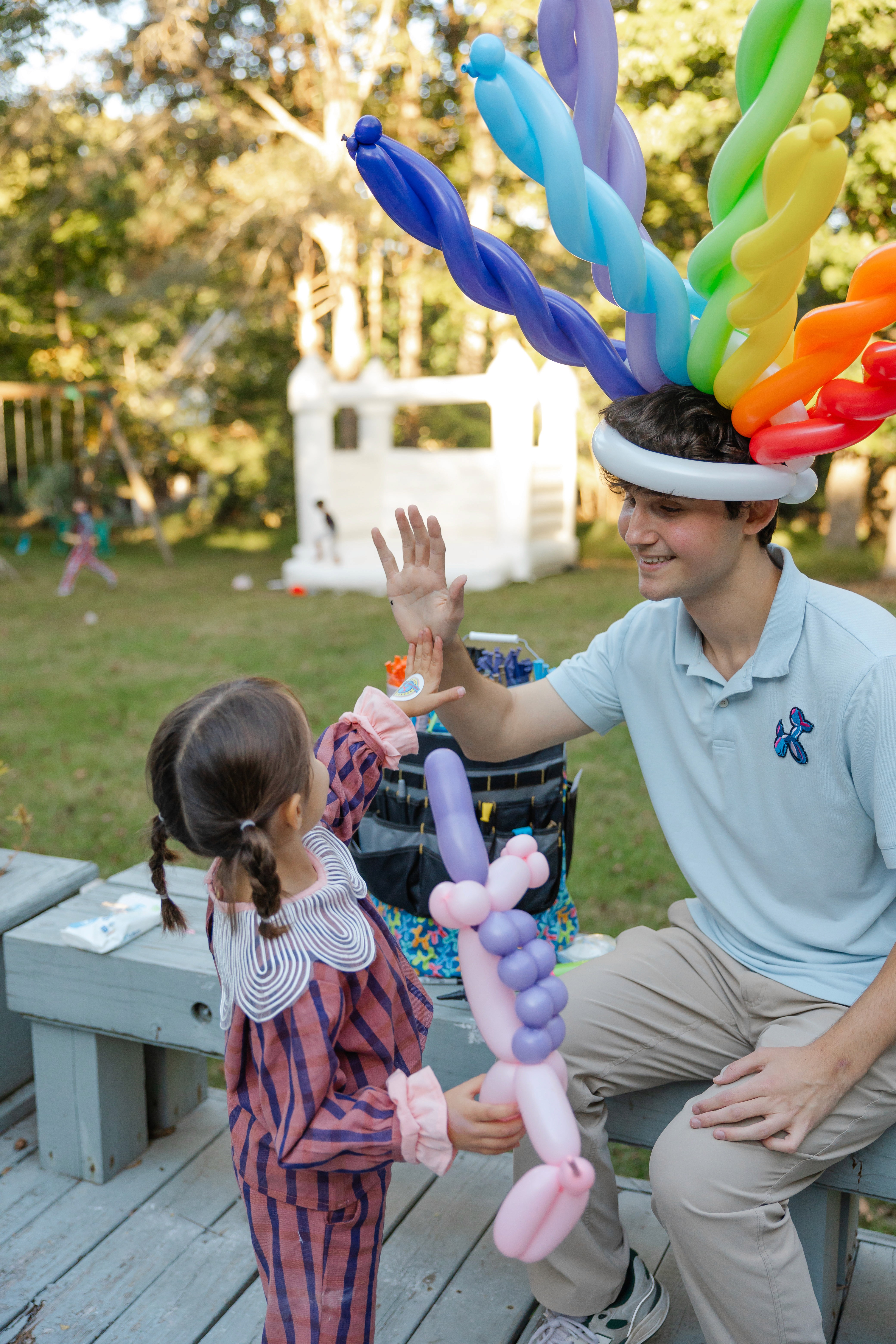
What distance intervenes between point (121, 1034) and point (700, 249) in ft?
6.07

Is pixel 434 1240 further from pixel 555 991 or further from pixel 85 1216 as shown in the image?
pixel 555 991

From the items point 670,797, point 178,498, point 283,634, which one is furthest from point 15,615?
point 178,498

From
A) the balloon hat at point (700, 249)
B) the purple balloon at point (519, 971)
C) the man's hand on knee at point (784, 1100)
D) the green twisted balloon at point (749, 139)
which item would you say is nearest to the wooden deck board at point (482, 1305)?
the man's hand on knee at point (784, 1100)

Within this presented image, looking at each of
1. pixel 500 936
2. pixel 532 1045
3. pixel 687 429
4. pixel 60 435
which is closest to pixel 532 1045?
pixel 532 1045

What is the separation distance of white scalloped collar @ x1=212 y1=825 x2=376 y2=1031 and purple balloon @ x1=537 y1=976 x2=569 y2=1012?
0.30 m

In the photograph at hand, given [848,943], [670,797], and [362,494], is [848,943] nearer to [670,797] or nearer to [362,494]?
[670,797]

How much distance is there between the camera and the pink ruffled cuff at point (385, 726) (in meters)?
1.69

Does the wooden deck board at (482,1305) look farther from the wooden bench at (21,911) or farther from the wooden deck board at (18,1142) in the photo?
the wooden bench at (21,911)

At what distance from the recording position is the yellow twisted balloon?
1226 millimetres

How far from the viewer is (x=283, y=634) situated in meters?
8.08

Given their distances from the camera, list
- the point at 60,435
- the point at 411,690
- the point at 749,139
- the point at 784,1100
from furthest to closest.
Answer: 1. the point at 60,435
2. the point at 411,690
3. the point at 784,1100
4. the point at 749,139

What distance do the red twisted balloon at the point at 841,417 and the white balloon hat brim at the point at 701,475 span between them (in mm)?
27

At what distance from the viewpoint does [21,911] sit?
243 cm

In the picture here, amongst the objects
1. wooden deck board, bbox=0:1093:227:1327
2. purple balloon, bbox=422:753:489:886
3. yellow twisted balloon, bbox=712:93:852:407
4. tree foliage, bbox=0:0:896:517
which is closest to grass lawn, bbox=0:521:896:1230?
purple balloon, bbox=422:753:489:886
